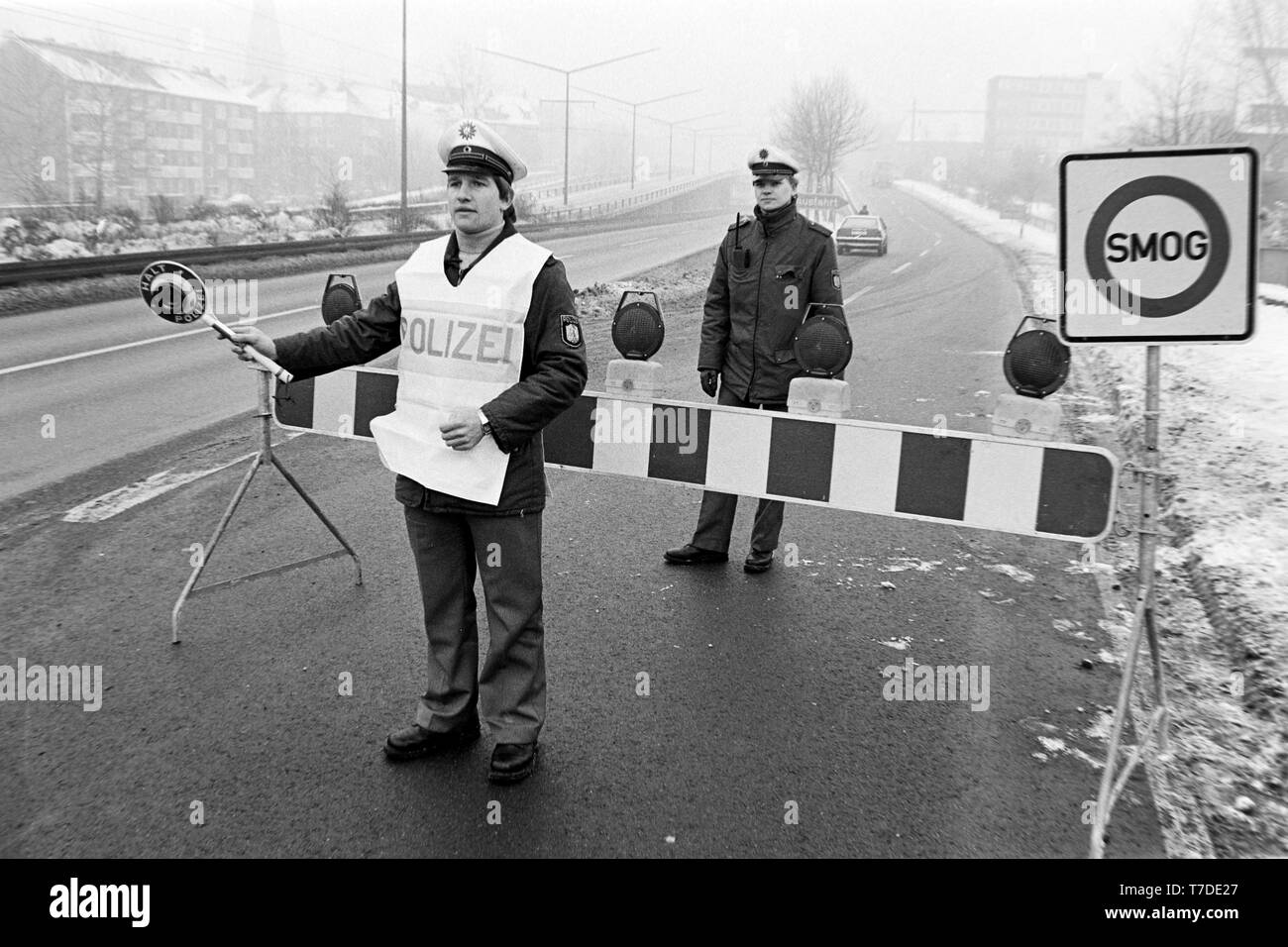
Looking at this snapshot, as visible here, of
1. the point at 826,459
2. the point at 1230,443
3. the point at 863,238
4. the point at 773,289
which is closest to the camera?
the point at 826,459

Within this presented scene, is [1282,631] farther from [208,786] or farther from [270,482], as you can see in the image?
[270,482]

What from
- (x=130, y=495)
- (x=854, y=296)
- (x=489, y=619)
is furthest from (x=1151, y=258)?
(x=854, y=296)

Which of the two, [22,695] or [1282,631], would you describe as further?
[1282,631]

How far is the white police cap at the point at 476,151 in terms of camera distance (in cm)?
334

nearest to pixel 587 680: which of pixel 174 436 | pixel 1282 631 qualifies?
pixel 1282 631

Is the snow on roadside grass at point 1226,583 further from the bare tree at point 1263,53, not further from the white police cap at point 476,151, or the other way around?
the bare tree at point 1263,53

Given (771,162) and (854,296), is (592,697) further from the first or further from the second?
(854,296)

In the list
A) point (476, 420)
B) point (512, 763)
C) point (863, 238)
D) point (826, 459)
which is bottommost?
point (512, 763)

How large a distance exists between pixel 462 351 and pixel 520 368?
20 cm

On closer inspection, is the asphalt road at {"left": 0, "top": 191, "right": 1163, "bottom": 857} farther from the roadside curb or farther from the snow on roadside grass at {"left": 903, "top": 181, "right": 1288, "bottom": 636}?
the snow on roadside grass at {"left": 903, "top": 181, "right": 1288, "bottom": 636}

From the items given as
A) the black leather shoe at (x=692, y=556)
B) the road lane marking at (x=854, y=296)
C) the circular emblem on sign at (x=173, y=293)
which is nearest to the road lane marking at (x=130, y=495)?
the circular emblem on sign at (x=173, y=293)

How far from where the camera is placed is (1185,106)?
32562 millimetres

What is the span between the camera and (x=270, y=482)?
676 cm

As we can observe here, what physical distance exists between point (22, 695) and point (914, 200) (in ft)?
277
